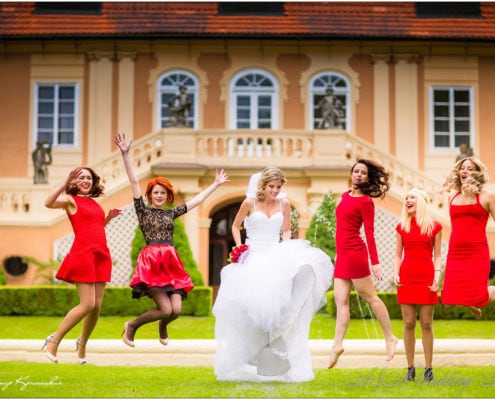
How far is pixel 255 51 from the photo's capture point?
78.3ft

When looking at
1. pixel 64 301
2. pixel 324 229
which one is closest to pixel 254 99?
pixel 324 229

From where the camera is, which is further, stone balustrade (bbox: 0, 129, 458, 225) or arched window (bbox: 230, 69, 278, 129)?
arched window (bbox: 230, 69, 278, 129)

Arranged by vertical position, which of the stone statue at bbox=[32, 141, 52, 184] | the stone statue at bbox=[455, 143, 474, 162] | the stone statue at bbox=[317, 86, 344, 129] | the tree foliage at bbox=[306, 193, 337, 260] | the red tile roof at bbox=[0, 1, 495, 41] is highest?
the red tile roof at bbox=[0, 1, 495, 41]

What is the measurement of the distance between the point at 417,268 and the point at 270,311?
5.08 feet

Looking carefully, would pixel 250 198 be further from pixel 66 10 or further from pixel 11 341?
pixel 66 10

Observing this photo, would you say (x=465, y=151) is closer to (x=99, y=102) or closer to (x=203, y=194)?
(x=99, y=102)

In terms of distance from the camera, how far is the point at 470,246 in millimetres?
8164

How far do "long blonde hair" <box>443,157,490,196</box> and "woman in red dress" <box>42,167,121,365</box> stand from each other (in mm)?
3431

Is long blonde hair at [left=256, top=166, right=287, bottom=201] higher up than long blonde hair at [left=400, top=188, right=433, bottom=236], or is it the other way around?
long blonde hair at [left=256, top=166, right=287, bottom=201]

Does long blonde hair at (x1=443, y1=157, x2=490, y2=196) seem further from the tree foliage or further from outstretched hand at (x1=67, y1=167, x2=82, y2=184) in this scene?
the tree foliage

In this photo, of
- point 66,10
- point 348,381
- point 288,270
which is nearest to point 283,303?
point 288,270

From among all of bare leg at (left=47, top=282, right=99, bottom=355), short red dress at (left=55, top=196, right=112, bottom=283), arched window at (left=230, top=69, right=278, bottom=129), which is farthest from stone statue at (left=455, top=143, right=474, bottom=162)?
bare leg at (left=47, top=282, right=99, bottom=355)

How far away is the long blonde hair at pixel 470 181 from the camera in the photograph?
825 centimetres

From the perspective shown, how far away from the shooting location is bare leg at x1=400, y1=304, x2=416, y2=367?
849 centimetres
